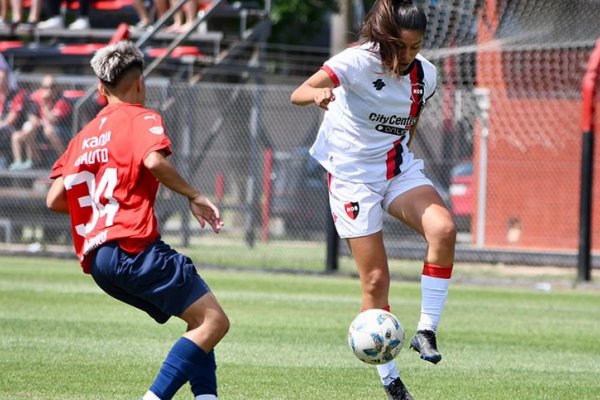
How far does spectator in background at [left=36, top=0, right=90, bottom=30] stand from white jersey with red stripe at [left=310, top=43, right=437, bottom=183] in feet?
49.9

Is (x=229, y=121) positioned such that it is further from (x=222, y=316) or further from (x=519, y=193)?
(x=222, y=316)

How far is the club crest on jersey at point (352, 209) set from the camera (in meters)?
7.05

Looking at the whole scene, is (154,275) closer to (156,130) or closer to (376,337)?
(156,130)

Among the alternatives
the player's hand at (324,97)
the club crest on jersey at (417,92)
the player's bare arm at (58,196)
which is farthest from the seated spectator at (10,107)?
the player's bare arm at (58,196)

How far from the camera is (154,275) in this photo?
570cm

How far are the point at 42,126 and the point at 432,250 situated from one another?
41.4ft

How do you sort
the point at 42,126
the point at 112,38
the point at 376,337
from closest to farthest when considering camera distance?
1. the point at 376,337
2. the point at 42,126
3. the point at 112,38

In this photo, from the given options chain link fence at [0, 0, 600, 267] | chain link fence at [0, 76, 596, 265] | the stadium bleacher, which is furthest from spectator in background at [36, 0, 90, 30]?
chain link fence at [0, 76, 596, 265]

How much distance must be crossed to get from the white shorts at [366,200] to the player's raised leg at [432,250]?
129 mm

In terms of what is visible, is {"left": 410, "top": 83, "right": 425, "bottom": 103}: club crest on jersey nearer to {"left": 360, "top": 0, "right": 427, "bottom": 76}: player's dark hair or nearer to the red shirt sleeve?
{"left": 360, "top": 0, "right": 427, "bottom": 76}: player's dark hair

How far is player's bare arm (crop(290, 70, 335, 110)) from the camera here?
6.54 metres

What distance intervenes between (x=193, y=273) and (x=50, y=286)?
7785 mm

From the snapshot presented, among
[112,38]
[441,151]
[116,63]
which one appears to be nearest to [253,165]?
[441,151]

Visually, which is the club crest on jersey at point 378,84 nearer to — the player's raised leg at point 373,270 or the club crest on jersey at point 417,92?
the club crest on jersey at point 417,92
